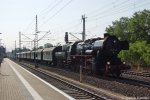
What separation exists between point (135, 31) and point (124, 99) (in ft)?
195

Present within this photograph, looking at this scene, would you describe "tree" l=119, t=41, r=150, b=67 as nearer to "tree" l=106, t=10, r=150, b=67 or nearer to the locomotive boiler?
"tree" l=106, t=10, r=150, b=67

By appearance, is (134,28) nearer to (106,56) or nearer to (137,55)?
(137,55)

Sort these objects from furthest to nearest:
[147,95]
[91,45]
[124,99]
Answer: [91,45] → [147,95] → [124,99]

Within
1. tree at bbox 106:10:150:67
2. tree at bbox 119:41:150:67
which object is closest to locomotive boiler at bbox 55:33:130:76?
tree at bbox 119:41:150:67

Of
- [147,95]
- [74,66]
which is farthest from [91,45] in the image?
[147,95]

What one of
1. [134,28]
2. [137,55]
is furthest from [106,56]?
[134,28]

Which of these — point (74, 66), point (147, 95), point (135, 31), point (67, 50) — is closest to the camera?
point (147, 95)

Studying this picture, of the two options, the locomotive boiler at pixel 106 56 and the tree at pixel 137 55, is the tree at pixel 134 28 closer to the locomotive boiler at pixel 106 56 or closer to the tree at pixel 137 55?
the tree at pixel 137 55

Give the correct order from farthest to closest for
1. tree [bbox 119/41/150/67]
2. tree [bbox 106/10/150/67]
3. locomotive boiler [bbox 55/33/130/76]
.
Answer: tree [bbox 106/10/150/67], tree [bbox 119/41/150/67], locomotive boiler [bbox 55/33/130/76]

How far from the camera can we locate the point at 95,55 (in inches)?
1173

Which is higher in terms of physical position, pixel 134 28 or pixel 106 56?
pixel 134 28

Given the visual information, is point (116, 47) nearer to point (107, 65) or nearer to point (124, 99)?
point (107, 65)

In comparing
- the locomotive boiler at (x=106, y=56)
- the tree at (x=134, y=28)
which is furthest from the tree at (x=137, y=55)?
the locomotive boiler at (x=106, y=56)

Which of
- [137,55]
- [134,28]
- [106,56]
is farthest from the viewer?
[134,28]
